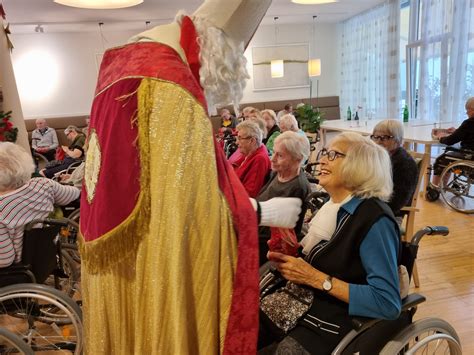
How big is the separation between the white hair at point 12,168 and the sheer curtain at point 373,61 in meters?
7.40

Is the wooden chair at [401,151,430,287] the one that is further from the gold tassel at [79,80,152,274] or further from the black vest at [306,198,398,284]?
the gold tassel at [79,80,152,274]

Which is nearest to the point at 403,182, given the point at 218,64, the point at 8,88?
the point at 218,64

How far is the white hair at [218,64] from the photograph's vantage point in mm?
1001

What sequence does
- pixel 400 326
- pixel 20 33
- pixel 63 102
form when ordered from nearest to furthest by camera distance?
pixel 400 326, pixel 20 33, pixel 63 102

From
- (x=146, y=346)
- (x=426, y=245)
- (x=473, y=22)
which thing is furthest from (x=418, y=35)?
(x=146, y=346)

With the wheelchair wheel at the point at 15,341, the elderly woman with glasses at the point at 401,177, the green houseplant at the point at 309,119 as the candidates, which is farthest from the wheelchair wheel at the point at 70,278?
the green houseplant at the point at 309,119

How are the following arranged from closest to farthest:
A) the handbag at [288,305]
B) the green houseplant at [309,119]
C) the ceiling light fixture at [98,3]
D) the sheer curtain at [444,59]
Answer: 1. the handbag at [288,305]
2. the ceiling light fixture at [98,3]
3. the green houseplant at [309,119]
4. the sheer curtain at [444,59]

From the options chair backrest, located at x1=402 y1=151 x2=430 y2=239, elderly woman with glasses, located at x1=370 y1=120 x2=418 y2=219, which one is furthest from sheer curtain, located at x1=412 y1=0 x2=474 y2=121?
elderly woman with glasses, located at x1=370 y1=120 x2=418 y2=219

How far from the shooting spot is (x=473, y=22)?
559cm

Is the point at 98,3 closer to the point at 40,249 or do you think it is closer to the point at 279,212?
the point at 40,249

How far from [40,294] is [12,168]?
0.60 meters

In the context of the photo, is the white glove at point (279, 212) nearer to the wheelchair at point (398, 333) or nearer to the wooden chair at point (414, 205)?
the wheelchair at point (398, 333)

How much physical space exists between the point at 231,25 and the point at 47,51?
8618mm

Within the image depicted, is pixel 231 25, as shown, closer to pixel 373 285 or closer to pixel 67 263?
pixel 373 285
